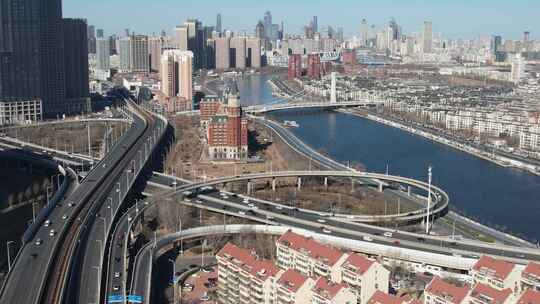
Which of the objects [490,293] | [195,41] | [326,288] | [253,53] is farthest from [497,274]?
[253,53]

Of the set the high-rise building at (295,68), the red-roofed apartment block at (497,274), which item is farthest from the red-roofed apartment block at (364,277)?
the high-rise building at (295,68)

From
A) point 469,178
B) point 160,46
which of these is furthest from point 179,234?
point 160,46

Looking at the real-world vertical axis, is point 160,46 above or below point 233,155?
above

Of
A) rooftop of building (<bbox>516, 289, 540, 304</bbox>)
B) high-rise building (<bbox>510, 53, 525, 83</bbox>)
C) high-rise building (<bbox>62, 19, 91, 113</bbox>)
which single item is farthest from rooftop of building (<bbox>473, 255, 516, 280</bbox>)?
high-rise building (<bbox>510, 53, 525, 83</bbox>)

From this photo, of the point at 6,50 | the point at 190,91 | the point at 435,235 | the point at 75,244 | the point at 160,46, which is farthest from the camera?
the point at 160,46

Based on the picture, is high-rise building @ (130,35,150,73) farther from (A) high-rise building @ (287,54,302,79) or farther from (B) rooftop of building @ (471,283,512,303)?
(B) rooftop of building @ (471,283,512,303)

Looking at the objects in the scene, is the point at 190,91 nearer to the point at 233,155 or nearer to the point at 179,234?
the point at 233,155
